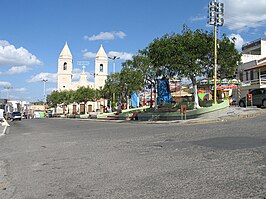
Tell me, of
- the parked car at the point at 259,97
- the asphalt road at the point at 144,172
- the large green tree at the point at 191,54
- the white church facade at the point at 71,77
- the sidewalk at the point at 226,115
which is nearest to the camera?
the asphalt road at the point at 144,172

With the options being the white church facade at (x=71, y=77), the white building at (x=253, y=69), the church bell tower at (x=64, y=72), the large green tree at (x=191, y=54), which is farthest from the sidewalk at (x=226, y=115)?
the church bell tower at (x=64, y=72)

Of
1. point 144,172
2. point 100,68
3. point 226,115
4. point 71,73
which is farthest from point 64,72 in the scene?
point 144,172

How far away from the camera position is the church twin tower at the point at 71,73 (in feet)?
281

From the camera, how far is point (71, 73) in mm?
87125

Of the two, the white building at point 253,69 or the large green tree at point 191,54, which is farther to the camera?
the white building at point 253,69

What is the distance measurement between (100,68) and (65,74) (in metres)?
10.8

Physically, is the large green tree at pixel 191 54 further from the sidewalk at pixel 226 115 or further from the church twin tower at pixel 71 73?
the church twin tower at pixel 71 73

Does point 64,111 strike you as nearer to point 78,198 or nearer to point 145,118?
point 145,118

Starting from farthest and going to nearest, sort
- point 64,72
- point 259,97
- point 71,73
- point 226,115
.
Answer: point 71,73, point 64,72, point 259,97, point 226,115

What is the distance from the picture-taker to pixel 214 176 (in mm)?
5516

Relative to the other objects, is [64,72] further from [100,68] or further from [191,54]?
[191,54]

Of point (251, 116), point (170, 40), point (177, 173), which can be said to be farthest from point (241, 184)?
point (170, 40)

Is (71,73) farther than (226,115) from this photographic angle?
Yes

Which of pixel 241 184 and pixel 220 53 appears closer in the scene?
pixel 241 184
